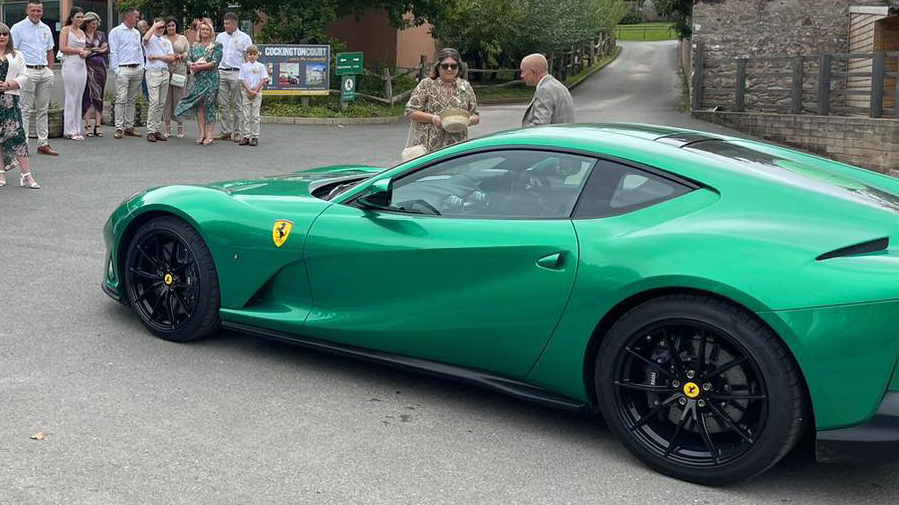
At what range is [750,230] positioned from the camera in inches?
158

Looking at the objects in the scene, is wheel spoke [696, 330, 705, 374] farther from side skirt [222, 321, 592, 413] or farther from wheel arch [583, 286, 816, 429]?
side skirt [222, 321, 592, 413]

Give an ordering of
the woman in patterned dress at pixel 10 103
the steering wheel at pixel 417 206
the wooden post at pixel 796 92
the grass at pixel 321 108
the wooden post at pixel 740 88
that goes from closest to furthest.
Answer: the steering wheel at pixel 417 206 → the woman in patterned dress at pixel 10 103 → the wooden post at pixel 796 92 → the grass at pixel 321 108 → the wooden post at pixel 740 88

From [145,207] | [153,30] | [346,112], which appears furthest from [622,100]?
[145,207]

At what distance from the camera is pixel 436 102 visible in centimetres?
873

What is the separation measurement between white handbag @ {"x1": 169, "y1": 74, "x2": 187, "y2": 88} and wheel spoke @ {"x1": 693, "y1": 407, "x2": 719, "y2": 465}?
12.8 meters

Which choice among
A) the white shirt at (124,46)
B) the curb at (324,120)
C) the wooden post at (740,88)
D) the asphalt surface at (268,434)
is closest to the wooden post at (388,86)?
the curb at (324,120)

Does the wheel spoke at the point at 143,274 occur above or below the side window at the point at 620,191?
below

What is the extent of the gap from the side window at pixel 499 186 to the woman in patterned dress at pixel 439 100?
3.74 metres

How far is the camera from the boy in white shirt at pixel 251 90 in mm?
15602

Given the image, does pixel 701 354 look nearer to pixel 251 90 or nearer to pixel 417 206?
pixel 417 206

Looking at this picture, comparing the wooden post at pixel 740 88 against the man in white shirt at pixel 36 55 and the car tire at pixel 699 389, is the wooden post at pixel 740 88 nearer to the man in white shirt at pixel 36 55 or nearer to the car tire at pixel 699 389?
the man in white shirt at pixel 36 55

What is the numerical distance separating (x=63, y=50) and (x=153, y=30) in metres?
1.29

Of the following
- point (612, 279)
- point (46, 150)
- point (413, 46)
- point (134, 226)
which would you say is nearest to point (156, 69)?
point (46, 150)

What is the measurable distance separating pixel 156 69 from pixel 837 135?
40.6 feet
